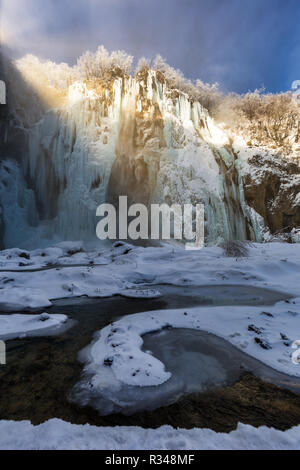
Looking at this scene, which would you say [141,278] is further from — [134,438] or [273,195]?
[273,195]

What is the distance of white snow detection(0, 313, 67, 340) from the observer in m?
3.78

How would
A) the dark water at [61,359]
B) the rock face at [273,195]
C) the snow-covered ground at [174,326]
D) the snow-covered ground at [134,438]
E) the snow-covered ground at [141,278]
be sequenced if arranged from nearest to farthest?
the snow-covered ground at [134,438]
the dark water at [61,359]
the snow-covered ground at [174,326]
the snow-covered ground at [141,278]
the rock face at [273,195]

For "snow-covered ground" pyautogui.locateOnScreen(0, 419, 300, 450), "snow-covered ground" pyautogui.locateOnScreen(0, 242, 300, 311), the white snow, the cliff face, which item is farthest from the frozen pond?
the cliff face

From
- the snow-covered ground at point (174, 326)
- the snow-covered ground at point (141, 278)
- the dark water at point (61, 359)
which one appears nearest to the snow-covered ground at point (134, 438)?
the dark water at point (61, 359)

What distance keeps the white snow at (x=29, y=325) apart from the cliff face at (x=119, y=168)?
16239mm

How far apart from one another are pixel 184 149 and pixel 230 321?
20965mm

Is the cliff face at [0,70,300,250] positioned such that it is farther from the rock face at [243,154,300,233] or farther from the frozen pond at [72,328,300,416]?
the frozen pond at [72,328,300,416]

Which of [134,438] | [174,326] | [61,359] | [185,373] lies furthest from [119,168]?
[134,438]

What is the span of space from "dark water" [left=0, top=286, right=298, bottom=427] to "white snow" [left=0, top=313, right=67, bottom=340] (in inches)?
8.8

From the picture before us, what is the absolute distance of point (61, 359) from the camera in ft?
9.72

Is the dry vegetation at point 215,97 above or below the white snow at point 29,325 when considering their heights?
above

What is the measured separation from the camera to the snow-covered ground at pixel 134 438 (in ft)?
5.27

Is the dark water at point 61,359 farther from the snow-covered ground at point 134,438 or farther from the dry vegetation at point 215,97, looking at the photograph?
the dry vegetation at point 215,97
